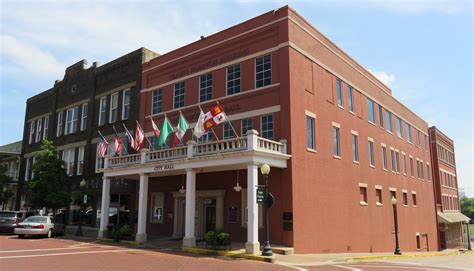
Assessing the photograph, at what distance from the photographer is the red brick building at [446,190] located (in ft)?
147

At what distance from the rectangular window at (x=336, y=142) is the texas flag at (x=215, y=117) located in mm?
8243

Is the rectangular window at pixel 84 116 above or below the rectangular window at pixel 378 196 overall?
above

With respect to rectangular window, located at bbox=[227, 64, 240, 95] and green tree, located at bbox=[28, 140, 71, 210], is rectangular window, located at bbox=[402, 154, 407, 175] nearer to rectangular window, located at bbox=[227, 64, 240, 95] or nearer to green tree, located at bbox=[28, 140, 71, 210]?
→ rectangular window, located at bbox=[227, 64, 240, 95]

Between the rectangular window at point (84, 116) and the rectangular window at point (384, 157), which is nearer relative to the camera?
the rectangular window at point (384, 157)

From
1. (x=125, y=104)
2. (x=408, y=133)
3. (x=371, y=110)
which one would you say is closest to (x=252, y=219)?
(x=125, y=104)

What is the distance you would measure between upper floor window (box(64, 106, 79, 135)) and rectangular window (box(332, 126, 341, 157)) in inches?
887

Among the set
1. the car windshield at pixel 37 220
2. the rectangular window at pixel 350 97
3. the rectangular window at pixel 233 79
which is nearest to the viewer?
the rectangular window at pixel 233 79

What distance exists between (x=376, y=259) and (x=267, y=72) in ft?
36.6

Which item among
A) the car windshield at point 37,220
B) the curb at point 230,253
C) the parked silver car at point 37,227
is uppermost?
the car windshield at point 37,220

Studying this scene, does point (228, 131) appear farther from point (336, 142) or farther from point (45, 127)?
point (45, 127)

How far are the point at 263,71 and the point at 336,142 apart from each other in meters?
6.62

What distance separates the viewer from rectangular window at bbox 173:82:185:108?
2649 cm

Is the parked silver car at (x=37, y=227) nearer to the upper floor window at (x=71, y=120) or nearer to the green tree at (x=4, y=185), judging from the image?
the upper floor window at (x=71, y=120)

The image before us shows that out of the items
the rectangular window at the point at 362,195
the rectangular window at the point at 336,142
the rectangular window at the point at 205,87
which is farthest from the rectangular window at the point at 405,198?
the rectangular window at the point at 205,87
